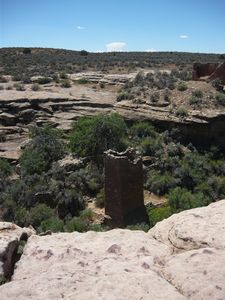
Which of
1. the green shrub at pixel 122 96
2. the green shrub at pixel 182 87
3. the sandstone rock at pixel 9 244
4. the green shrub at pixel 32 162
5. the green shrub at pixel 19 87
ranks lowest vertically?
the green shrub at pixel 32 162

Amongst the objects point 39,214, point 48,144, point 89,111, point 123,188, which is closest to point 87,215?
point 39,214

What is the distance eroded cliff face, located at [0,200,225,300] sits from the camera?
3.97 meters

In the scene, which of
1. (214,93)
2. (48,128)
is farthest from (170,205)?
(214,93)

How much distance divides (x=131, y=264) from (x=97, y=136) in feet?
69.0

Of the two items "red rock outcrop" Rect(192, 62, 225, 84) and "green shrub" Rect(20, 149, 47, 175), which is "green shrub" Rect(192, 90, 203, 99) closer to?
"red rock outcrop" Rect(192, 62, 225, 84)

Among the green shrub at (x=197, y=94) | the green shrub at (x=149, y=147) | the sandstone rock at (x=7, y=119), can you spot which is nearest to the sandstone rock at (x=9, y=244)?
the green shrub at (x=149, y=147)

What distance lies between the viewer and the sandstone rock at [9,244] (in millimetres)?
4617

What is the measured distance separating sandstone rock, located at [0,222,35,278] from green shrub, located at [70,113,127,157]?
62.8 ft

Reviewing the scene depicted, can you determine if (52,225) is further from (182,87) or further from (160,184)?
(182,87)

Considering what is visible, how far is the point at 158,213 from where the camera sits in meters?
19.7

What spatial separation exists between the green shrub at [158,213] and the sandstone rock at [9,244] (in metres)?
13.0

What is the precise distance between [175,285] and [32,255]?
1538 millimetres

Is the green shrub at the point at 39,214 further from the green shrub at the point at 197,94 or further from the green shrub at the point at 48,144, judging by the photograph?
the green shrub at the point at 197,94

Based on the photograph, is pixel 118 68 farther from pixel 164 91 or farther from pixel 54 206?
pixel 54 206
